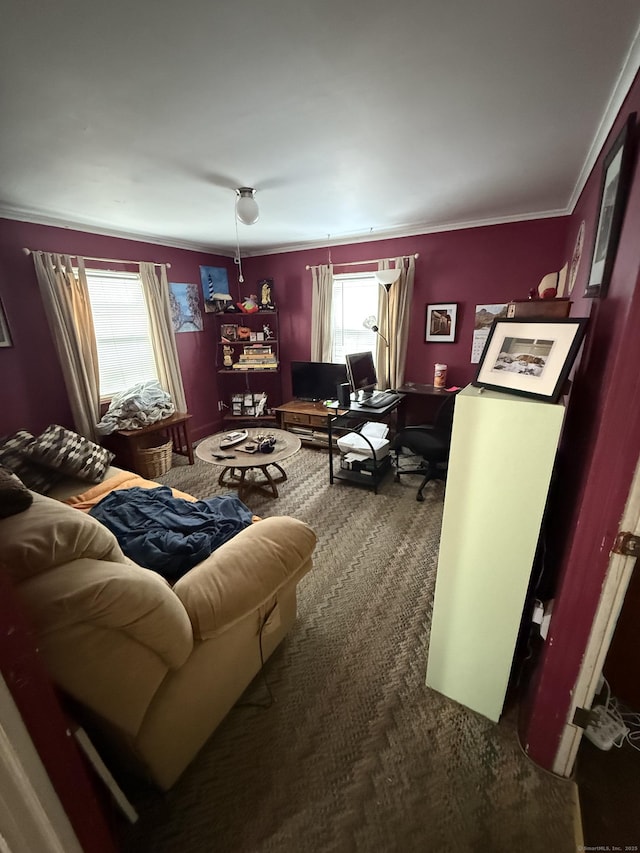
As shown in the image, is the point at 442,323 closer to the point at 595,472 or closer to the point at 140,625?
the point at 595,472

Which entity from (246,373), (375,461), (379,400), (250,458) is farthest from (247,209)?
(246,373)

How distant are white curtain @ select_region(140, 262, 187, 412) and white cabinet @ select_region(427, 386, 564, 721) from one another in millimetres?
3496

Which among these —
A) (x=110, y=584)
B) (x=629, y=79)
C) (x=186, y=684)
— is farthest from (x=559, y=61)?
(x=186, y=684)

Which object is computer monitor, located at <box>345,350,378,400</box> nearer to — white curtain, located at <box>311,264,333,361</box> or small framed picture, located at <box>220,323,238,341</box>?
white curtain, located at <box>311,264,333,361</box>

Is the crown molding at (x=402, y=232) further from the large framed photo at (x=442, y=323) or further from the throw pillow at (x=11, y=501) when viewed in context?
the throw pillow at (x=11, y=501)

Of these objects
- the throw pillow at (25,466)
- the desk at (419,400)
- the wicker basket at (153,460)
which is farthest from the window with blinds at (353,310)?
the throw pillow at (25,466)

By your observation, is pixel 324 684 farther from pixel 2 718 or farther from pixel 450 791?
pixel 2 718

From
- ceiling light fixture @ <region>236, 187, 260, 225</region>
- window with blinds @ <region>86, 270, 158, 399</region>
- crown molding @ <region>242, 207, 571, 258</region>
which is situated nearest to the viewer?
ceiling light fixture @ <region>236, 187, 260, 225</region>

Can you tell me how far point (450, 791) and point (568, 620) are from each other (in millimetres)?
732

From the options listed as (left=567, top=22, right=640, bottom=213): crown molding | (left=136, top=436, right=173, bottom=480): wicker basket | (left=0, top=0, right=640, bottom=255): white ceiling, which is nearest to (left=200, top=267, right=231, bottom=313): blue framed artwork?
(left=0, top=0, right=640, bottom=255): white ceiling

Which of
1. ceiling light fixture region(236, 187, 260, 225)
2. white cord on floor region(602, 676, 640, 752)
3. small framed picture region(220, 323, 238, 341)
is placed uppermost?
ceiling light fixture region(236, 187, 260, 225)

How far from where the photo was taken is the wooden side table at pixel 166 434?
319 centimetres

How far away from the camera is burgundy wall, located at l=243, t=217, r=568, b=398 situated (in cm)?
303

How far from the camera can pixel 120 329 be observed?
347 cm
